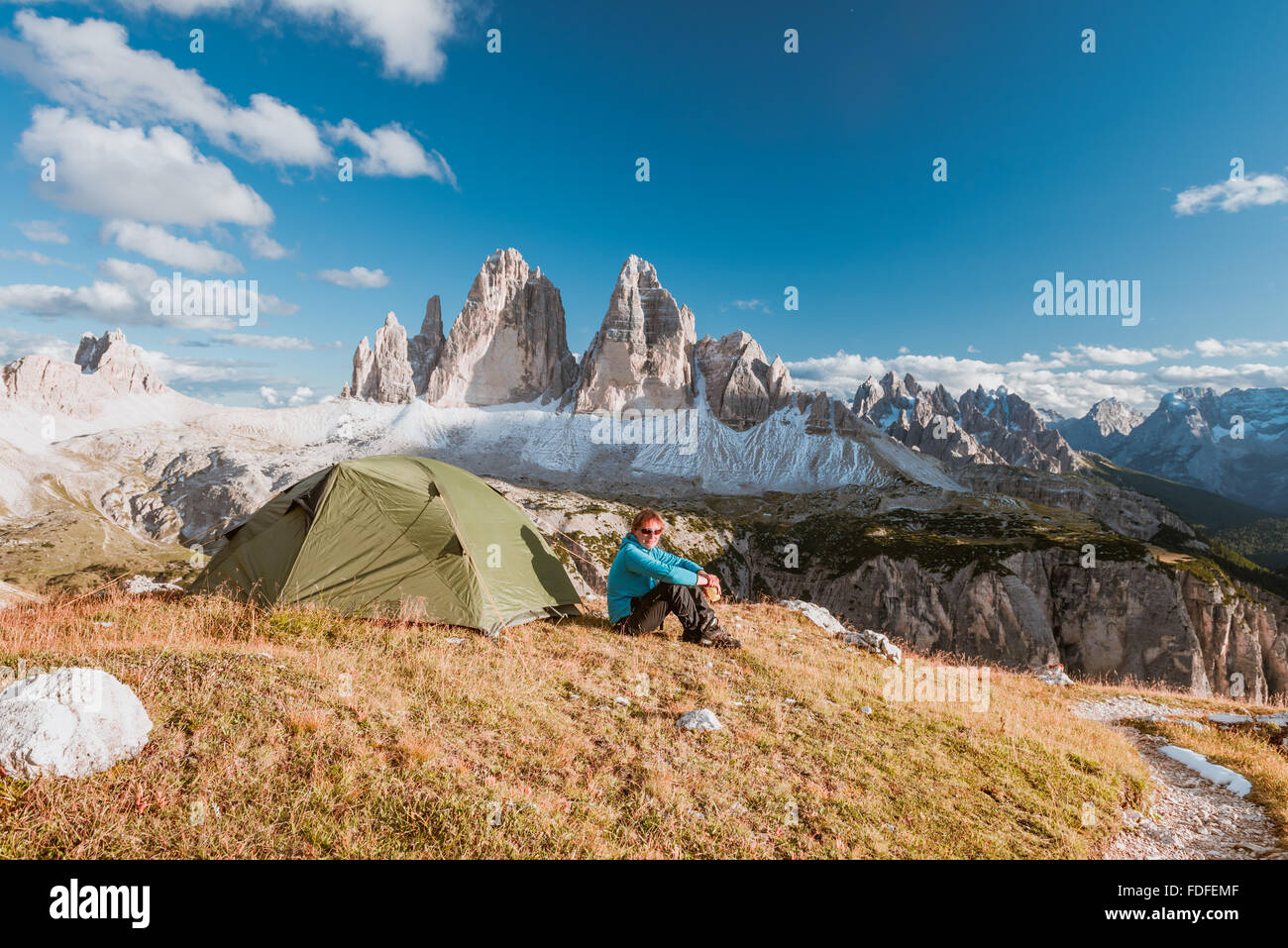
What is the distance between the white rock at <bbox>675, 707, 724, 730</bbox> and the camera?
335 inches

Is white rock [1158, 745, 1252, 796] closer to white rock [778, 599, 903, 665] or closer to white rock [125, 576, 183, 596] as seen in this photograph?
white rock [778, 599, 903, 665]

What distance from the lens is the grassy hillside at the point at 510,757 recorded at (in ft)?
15.9

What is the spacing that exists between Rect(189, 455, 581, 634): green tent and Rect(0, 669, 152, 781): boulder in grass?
6.47m

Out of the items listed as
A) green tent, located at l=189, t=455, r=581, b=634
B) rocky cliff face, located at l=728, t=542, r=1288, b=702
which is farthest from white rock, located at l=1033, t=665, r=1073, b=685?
rocky cliff face, located at l=728, t=542, r=1288, b=702

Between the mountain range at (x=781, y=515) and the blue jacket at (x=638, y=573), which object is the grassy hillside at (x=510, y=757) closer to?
the blue jacket at (x=638, y=573)

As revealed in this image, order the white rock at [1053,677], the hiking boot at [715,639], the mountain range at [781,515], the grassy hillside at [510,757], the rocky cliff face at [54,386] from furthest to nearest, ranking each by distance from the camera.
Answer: the rocky cliff face at [54,386]
the mountain range at [781,515]
the white rock at [1053,677]
the hiking boot at [715,639]
the grassy hillside at [510,757]

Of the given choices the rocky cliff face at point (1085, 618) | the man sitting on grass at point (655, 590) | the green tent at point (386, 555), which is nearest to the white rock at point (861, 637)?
the man sitting on grass at point (655, 590)

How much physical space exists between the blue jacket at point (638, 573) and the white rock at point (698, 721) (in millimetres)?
4036

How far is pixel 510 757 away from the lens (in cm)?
683

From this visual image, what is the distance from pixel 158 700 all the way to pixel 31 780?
1555 mm
